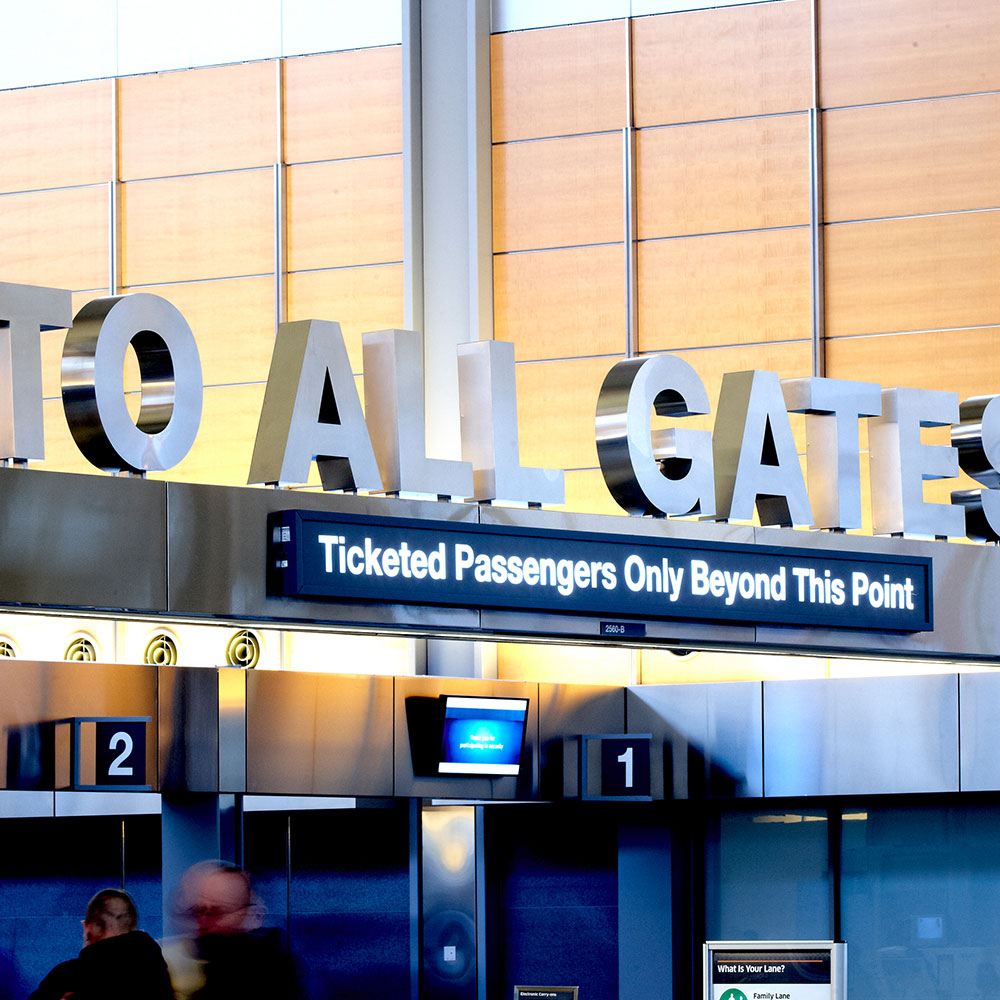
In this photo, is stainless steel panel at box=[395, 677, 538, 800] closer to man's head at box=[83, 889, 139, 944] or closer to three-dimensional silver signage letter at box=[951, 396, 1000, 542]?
three-dimensional silver signage letter at box=[951, 396, 1000, 542]

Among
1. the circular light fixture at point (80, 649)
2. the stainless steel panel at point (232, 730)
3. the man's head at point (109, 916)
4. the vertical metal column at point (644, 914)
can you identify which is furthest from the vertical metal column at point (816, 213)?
the man's head at point (109, 916)

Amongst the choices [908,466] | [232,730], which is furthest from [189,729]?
[908,466]

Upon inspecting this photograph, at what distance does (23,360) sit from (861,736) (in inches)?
283

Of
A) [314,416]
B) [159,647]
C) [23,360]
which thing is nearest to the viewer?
[23,360]

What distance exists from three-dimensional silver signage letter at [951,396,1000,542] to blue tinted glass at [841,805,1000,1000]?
257cm

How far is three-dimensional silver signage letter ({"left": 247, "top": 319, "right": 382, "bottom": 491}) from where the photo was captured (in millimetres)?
8438

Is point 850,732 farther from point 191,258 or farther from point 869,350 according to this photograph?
point 191,258

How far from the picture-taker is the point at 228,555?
7.83 m

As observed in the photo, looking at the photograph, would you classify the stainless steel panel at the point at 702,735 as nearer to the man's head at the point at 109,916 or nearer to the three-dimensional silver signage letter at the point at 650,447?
the three-dimensional silver signage letter at the point at 650,447

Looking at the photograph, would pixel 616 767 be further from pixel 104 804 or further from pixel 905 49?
pixel 905 49

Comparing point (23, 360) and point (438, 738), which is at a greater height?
point (23, 360)

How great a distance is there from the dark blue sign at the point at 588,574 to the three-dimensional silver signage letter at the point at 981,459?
100cm

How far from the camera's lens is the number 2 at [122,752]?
1071cm

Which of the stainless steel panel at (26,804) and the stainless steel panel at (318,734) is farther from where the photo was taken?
the stainless steel panel at (26,804)
